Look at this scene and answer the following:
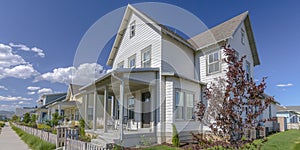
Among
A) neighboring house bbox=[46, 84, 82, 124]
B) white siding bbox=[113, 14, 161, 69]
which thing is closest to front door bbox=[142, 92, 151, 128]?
white siding bbox=[113, 14, 161, 69]

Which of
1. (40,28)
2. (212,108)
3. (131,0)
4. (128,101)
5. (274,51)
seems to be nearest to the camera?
(212,108)

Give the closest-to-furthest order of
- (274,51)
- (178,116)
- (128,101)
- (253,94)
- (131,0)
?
(253,94) → (178,116) → (128,101) → (131,0) → (274,51)

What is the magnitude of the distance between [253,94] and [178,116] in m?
7.11

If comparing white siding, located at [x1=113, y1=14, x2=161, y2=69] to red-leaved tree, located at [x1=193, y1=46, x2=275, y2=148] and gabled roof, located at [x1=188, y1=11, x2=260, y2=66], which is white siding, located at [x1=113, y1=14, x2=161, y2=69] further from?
red-leaved tree, located at [x1=193, y1=46, x2=275, y2=148]

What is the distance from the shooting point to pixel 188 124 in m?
11.5

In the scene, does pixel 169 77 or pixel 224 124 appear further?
pixel 169 77

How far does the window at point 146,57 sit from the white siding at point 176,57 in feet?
4.45

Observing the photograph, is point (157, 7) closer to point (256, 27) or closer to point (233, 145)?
point (256, 27)

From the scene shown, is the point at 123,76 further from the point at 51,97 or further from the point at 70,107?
the point at 51,97

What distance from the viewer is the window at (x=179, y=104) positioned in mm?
11044

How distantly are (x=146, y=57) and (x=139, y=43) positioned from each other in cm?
133

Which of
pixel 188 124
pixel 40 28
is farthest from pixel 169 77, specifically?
pixel 40 28

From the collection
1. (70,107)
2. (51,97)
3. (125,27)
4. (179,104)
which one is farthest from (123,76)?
(51,97)

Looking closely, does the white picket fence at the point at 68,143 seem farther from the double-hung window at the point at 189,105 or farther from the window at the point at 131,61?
the window at the point at 131,61
